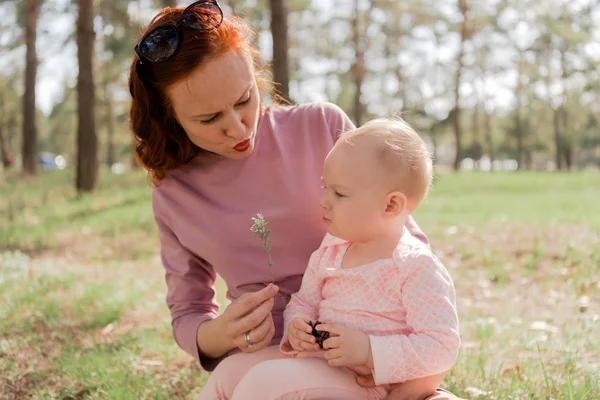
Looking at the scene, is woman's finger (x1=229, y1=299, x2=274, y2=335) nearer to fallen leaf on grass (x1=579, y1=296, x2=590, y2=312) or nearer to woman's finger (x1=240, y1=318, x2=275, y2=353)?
woman's finger (x1=240, y1=318, x2=275, y2=353)

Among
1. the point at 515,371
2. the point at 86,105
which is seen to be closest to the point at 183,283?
the point at 515,371

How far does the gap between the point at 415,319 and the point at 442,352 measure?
0.11 metres

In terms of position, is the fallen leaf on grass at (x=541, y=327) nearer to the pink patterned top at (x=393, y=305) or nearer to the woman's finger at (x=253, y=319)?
the pink patterned top at (x=393, y=305)

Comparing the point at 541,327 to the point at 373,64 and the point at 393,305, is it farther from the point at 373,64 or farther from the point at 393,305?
the point at 373,64

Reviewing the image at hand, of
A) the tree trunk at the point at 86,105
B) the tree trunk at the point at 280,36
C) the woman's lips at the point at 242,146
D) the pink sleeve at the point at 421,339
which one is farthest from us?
the tree trunk at the point at 86,105

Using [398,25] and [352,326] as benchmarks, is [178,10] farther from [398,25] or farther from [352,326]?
[398,25]

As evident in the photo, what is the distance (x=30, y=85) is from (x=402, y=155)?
17336mm

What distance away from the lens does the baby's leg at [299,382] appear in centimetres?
171

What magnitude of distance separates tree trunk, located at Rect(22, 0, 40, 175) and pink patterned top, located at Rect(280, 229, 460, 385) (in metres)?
16.0

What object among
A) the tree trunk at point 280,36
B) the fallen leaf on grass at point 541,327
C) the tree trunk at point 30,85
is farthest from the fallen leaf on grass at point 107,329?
the tree trunk at point 30,85

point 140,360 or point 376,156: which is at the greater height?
point 376,156

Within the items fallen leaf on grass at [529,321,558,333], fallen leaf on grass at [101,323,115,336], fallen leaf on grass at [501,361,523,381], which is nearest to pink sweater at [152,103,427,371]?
fallen leaf on grass at [501,361,523,381]

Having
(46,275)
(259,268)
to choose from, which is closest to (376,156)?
(259,268)

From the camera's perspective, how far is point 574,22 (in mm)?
28672
